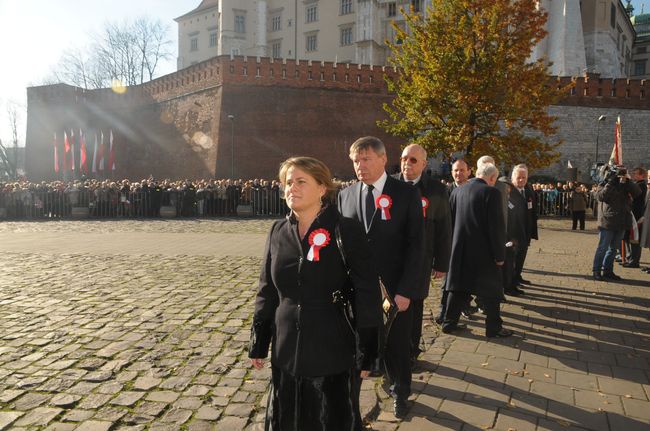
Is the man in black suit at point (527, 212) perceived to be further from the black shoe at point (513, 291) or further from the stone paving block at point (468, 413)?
the stone paving block at point (468, 413)

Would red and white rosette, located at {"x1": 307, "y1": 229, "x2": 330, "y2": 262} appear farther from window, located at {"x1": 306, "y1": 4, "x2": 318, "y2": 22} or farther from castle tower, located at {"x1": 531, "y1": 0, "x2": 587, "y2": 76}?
window, located at {"x1": 306, "y1": 4, "x2": 318, "y2": 22}

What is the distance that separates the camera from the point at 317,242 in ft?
8.32

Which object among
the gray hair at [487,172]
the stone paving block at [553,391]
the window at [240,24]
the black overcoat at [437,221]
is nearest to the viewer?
the stone paving block at [553,391]

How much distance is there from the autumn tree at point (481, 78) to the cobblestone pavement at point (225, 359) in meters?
11.3

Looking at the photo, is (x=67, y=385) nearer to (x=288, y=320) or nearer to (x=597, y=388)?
(x=288, y=320)

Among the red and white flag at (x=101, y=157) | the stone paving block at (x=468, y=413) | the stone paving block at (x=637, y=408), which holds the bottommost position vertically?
the stone paving block at (x=468, y=413)

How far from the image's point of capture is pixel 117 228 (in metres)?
16.5

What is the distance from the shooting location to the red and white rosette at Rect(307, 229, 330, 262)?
8.26 ft

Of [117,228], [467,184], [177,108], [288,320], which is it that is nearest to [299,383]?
[288,320]

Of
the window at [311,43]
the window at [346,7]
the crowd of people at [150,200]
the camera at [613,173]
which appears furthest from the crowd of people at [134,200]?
the window at [311,43]

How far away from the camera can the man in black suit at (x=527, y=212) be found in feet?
25.2

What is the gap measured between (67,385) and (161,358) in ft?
2.71

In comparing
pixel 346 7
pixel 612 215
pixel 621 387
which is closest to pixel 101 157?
pixel 346 7

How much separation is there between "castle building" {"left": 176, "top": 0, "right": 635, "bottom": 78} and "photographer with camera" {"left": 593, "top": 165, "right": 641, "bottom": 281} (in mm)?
32252
